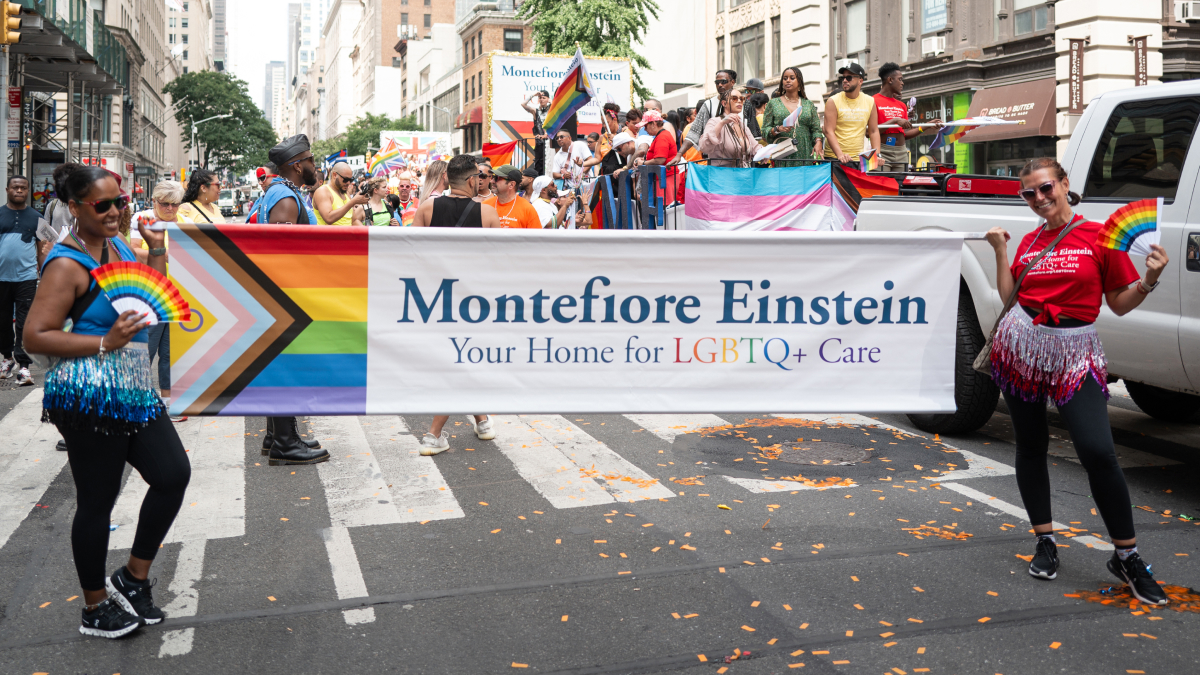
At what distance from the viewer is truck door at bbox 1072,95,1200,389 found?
6109 millimetres

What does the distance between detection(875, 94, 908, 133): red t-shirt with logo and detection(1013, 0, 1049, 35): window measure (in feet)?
43.7

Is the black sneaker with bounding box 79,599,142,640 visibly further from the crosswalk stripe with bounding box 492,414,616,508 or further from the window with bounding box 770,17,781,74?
the window with bounding box 770,17,781,74

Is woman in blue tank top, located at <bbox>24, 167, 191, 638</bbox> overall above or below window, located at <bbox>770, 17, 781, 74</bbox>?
below

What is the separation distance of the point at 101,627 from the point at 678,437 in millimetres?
4681

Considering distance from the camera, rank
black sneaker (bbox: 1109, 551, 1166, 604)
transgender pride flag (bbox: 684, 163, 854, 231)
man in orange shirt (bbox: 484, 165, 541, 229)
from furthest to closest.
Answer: transgender pride flag (bbox: 684, 163, 854, 231) < man in orange shirt (bbox: 484, 165, 541, 229) < black sneaker (bbox: 1109, 551, 1166, 604)

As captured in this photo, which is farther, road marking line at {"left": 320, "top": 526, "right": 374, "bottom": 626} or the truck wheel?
the truck wheel

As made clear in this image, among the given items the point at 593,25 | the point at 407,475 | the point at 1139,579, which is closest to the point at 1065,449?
the point at 1139,579

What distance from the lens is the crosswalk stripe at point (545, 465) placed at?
657cm

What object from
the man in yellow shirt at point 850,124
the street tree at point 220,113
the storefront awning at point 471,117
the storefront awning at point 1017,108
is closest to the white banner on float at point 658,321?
the man in yellow shirt at point 850,124

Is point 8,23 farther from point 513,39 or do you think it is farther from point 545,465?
point 513,39

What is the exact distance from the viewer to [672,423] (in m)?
8.77

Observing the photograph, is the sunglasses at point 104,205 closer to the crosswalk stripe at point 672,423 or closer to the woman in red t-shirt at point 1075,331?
the woman in red t-shirt at point 1075,331

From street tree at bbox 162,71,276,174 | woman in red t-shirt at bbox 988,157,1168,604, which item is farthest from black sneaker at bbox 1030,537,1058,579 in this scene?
street tree at bbox 162,71,276,174

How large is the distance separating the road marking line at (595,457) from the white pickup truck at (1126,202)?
8.02ft
